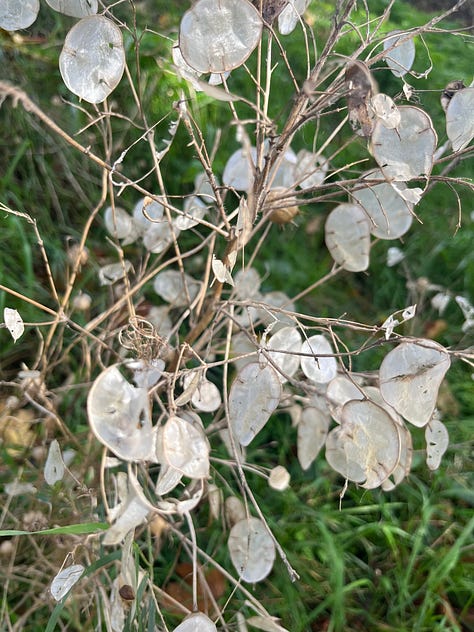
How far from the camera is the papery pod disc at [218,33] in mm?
543

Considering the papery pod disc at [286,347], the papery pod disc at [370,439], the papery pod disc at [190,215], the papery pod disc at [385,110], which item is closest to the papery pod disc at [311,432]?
the papery pod disc at [286,347]

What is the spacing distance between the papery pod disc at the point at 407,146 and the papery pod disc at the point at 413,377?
167mm

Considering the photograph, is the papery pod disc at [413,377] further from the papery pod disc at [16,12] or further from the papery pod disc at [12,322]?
the papery pod disc at [16,12]

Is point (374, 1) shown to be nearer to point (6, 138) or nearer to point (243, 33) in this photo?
point (6, 138)

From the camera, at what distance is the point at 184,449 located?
1.97ft

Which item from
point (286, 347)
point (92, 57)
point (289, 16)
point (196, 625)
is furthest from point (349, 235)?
point (196, 625)

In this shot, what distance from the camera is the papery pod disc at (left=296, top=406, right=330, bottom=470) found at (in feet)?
2.79

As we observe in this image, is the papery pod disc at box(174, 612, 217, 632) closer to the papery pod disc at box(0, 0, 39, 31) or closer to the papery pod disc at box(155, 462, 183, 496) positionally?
the papery pod disc at box(155, 462, 183, 496)

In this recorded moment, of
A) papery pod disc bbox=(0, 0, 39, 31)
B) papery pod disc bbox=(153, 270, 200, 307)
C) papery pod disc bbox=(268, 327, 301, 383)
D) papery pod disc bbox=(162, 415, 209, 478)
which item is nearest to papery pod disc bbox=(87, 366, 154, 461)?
papery pod disc bbox=(162, 415, 209, 478)

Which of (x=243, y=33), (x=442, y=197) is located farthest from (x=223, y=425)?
(x=442, y=197)

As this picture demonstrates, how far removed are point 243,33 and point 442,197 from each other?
961 mm

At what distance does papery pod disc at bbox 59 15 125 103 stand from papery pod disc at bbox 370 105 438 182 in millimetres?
273

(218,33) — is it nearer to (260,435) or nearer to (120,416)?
(120,416)

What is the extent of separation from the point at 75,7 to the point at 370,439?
1.82ft
